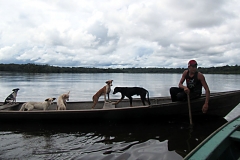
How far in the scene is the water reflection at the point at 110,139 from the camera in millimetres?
5054

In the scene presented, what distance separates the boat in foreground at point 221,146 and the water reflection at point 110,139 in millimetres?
1770

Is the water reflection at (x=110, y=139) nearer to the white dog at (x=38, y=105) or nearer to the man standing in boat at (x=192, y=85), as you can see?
the white dog at (x=38, y=105)

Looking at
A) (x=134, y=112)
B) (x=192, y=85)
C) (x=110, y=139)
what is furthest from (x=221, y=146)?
(x=134, y=112)

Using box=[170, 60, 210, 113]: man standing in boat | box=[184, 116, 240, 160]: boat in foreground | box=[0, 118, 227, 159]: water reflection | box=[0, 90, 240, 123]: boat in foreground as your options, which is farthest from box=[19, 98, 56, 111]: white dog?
box=[184, 116, 240, 160]: boat in foreground

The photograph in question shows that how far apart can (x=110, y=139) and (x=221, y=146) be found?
378 centimetres

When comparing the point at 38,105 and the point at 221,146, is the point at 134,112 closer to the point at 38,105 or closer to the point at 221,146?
the point at 38,105

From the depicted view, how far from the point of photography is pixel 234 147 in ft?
10.7

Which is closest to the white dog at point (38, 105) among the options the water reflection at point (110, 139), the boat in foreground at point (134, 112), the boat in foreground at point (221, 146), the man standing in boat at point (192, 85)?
the boat in foreground at point (134, 112)

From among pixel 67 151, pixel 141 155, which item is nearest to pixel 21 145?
pixel 67 151

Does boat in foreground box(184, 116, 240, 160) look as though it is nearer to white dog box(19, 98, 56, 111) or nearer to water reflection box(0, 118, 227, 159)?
water reflection box(0, 118, 227, 159)

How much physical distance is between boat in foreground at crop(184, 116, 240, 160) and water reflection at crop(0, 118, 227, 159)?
1.77 metres

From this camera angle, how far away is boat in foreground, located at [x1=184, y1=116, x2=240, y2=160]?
2480 mm

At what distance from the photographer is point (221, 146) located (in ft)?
9.48

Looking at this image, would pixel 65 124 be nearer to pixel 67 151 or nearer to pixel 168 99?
pixel 67 151
